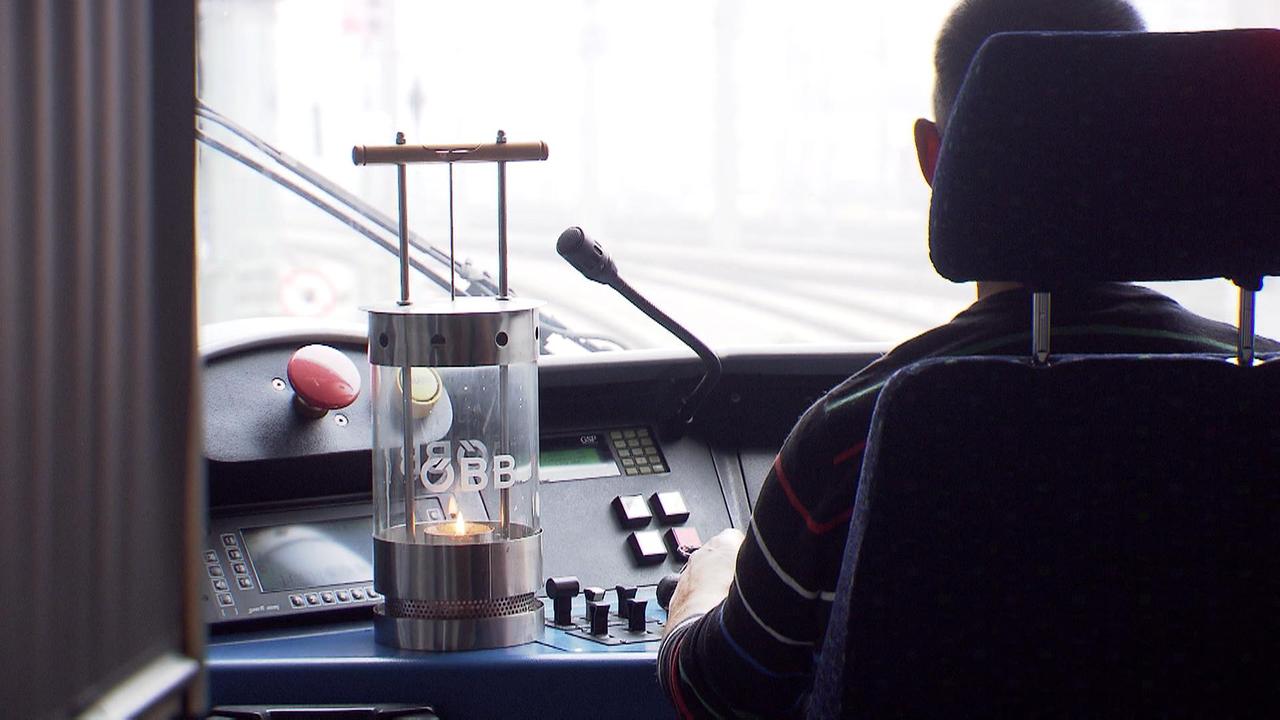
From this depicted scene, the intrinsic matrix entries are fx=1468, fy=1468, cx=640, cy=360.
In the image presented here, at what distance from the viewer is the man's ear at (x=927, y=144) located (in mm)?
1216

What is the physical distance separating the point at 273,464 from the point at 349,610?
212 mm

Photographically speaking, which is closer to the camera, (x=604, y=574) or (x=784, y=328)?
(x=604, y=574)

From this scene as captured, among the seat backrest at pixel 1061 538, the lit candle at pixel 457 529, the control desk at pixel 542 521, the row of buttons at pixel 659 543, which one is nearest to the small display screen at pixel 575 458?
the control desk at pixel 542 521

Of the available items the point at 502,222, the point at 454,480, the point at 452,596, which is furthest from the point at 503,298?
the point at 452,596

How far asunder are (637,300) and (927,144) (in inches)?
24.5

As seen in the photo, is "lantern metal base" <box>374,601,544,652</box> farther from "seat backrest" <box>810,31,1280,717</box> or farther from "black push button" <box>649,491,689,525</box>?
"seat backrest" <box>810,31,1280,717</box>

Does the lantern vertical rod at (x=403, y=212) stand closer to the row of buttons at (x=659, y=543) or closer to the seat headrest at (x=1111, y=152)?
the row of buttons at (x=659, y=543)

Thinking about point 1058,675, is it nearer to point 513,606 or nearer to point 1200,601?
point 1200,601

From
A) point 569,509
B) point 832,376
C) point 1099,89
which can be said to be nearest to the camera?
point 1099,89

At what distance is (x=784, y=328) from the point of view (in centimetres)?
871

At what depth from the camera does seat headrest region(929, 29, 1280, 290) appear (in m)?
0.92

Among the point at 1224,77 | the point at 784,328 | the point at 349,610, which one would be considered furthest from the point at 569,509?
the point at 784,328

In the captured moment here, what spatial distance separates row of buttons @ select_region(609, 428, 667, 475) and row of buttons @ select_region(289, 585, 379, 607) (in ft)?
1.50

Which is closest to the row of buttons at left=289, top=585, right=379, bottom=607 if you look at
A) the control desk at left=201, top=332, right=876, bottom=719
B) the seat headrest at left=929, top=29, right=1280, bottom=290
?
the control desk at left=201, top=332, right=876, bottom=719
